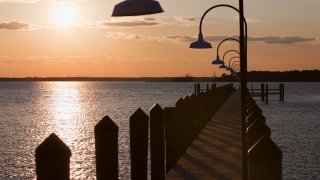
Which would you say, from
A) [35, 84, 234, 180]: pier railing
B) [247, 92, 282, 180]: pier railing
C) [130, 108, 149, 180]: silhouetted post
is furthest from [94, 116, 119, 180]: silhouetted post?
[247, 92, 282, 180]: pier railing

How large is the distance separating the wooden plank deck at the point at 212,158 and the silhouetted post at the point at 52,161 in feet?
20.4

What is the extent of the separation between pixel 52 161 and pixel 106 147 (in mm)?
2601

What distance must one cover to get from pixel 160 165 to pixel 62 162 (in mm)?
6104

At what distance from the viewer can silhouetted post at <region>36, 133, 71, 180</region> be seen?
5.44m

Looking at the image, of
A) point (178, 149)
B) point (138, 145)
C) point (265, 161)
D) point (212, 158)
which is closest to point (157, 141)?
point (138, 145)

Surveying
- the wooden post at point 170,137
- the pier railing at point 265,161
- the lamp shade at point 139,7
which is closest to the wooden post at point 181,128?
the wooden post at point 170,137

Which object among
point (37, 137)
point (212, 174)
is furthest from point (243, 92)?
point (37, 137)

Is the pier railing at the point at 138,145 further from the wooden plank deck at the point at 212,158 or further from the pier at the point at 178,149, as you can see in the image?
the wooden plank deck at the point at 212,158

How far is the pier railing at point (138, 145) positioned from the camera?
5.46 metres

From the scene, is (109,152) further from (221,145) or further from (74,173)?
(74,173)

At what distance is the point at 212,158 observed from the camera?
14109mm

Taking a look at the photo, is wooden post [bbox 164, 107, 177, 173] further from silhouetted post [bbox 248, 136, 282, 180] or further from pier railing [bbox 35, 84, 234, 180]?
silhouetted post [bbox 248, 136, 282, 180]

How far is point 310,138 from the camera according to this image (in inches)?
1496

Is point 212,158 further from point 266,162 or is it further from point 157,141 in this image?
point 266,162
